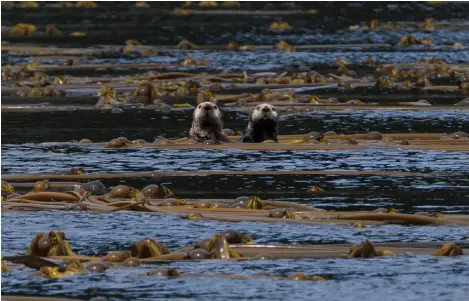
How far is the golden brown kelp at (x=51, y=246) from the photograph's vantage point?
809 cm

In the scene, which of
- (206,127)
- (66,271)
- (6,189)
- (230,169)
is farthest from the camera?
(206,127)

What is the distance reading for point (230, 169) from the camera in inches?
472

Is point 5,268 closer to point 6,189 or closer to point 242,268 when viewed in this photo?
point 242,268

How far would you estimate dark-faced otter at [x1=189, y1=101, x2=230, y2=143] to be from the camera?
13867mm

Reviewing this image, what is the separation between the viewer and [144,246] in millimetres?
8078

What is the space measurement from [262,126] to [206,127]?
535mm

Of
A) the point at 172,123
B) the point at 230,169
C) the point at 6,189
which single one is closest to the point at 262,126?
the point at 230,169

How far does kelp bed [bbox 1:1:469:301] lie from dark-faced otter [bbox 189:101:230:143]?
0.17 m

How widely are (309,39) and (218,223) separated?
18680 mm

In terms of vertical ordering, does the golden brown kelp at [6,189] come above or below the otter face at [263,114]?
below

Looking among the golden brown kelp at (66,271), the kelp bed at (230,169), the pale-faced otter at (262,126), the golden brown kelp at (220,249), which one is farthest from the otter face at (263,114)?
the golden brown kelp at (66,271)

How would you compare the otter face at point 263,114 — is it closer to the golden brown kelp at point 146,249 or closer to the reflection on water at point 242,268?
the reflection on water at point 242,268

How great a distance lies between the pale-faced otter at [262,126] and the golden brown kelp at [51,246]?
18.4 ft

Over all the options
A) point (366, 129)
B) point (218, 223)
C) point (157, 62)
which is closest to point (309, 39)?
point (157, 62)
